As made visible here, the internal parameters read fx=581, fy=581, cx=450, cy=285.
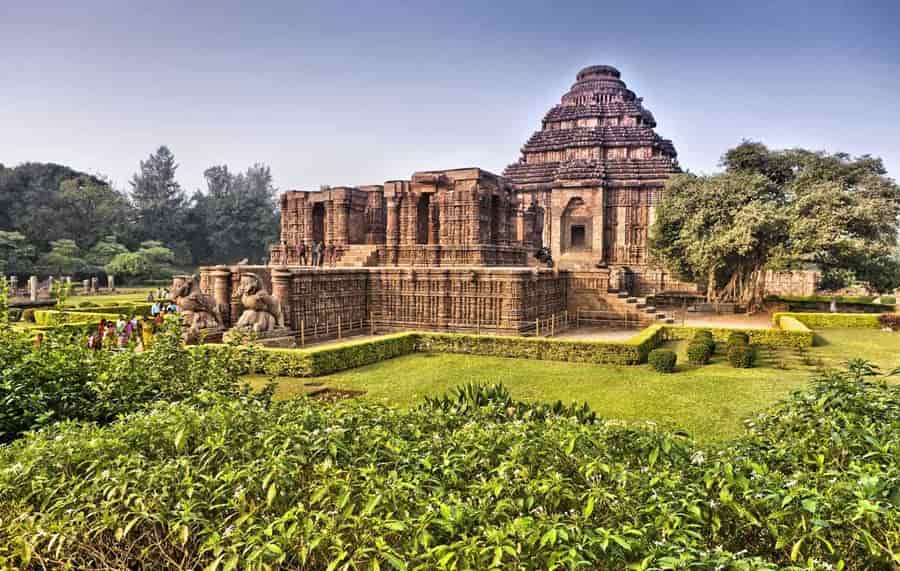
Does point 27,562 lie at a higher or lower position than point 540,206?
lower

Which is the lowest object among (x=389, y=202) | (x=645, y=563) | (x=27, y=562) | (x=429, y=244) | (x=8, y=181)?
(x=27, y=562)

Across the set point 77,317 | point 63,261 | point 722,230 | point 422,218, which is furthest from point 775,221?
point 63,261

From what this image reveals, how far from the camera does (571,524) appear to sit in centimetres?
289

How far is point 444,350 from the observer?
1555 centimetres

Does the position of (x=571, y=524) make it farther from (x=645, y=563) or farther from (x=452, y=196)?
(x=452, y=196)

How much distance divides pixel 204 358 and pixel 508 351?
30.7 feet

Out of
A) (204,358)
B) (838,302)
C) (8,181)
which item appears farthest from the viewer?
(8,181)

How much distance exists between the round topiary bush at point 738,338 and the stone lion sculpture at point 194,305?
1352cm

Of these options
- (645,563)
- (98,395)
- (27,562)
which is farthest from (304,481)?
(98,395)

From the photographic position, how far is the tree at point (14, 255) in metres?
39.6

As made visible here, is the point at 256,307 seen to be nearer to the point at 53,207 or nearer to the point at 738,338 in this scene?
the point at 738,338

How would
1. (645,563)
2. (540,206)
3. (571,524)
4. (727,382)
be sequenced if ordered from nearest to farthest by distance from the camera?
(645,563)
(571,524)
(727,382)
(540,206)

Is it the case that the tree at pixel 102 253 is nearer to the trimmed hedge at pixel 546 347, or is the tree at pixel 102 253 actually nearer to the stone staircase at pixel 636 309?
the trimmed hedge at pixel 546 347

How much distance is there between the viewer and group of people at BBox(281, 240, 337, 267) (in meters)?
26.0
